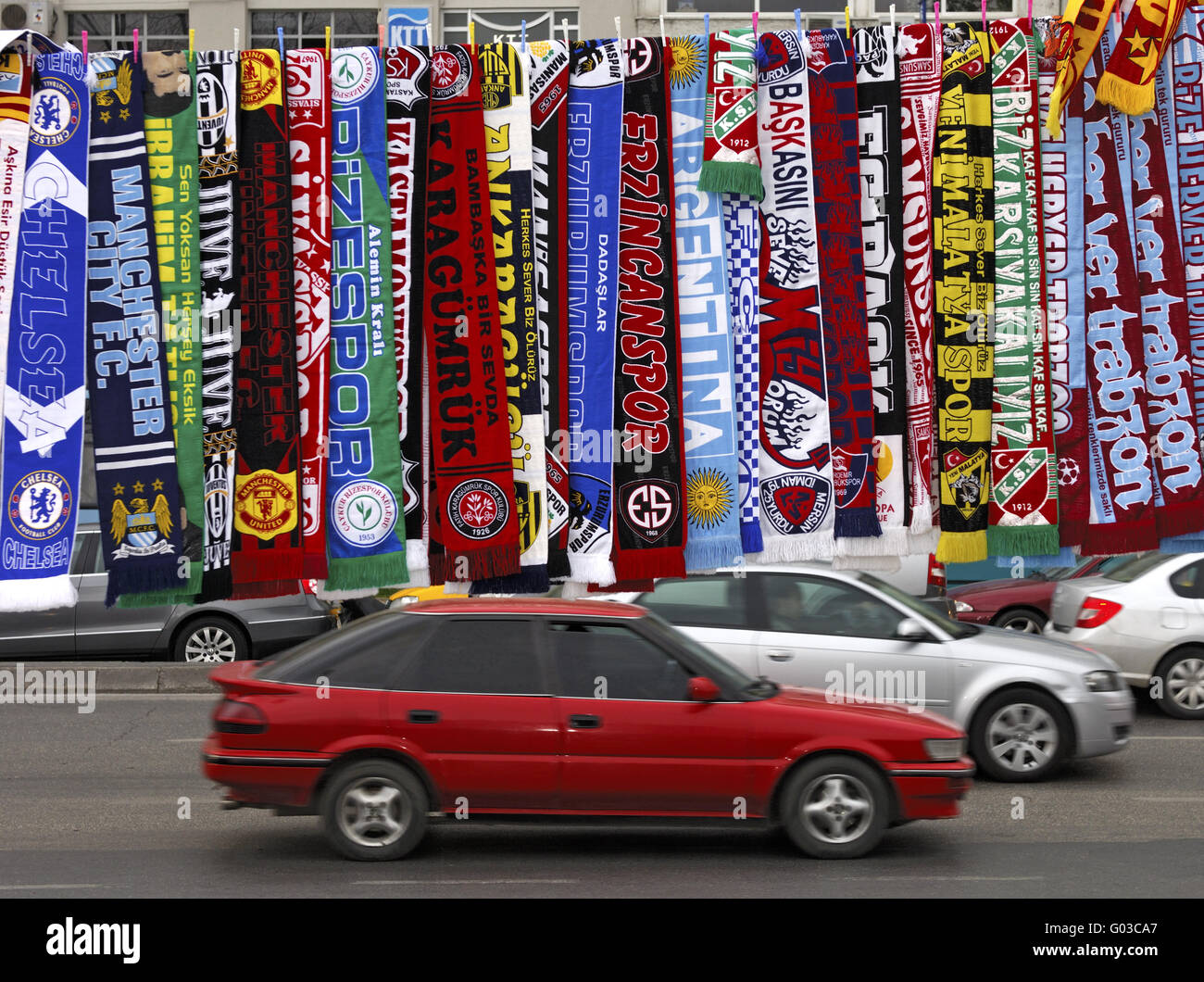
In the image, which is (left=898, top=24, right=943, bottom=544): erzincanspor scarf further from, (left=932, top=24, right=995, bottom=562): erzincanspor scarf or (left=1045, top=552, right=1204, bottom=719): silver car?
(left=1045, top=552, right=1204, bottom=719): silver car

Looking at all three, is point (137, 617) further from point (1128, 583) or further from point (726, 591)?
point (1128, 583)

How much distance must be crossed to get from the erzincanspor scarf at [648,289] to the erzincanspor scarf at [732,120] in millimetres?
120

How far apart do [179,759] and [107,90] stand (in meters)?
7.91

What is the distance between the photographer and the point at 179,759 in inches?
416

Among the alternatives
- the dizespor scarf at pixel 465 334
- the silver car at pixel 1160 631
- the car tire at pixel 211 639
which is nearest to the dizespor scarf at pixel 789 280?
the dizespor scarf at pixel 465 334

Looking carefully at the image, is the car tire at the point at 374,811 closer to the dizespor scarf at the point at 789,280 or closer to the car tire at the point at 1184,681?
the dizespor scarf at the point at 789,280

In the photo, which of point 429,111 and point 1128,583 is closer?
point 429,111

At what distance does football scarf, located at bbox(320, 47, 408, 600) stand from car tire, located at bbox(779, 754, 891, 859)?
4.44 meters

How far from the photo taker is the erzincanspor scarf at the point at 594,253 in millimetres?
3566

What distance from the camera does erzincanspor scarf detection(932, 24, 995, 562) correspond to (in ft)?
11.7

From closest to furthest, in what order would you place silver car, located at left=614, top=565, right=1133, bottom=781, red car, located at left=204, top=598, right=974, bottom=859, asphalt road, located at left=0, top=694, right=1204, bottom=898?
asphalt road, located at left=0, top=694, right=1204, bottom=898 < red car, located at left=204, top=598, right=974, bottom=859 < silver car, located at left=614, top=565, right=1133, bottom=781

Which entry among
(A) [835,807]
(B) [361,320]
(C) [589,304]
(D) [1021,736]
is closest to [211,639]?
(D) [1021,736]

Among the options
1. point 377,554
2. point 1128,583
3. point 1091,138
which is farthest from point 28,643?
point 1091,138

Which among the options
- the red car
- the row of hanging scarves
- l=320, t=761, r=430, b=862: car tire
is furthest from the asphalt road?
the row of hanging scarves
